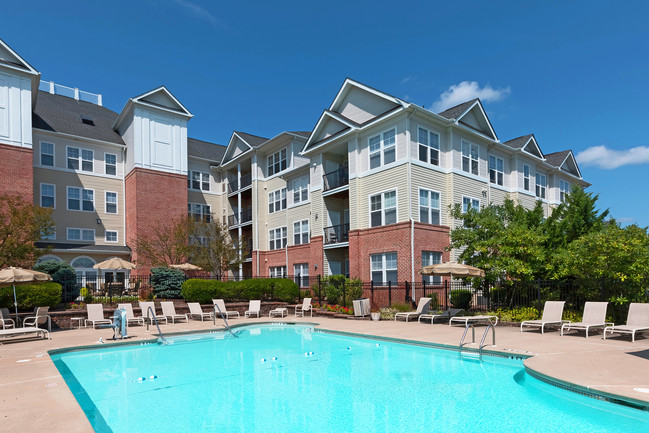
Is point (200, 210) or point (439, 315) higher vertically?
point (200, 210)

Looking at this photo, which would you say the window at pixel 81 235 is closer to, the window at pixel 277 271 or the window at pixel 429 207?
the window at pixel 277 271

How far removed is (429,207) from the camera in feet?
74.5

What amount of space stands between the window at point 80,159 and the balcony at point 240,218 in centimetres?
1103

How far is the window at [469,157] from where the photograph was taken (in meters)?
24.7

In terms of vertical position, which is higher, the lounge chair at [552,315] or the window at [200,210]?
the window at [200,210]

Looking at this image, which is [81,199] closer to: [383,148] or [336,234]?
[336,234]

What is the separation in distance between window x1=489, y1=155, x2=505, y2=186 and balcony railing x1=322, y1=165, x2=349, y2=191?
28.6 feet

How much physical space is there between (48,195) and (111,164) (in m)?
4.83

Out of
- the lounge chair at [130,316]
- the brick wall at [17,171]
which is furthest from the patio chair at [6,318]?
the brick wall at [17,171]

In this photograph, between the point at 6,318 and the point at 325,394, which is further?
the point at 6,318

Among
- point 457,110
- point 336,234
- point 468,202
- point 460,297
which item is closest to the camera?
point 460,297

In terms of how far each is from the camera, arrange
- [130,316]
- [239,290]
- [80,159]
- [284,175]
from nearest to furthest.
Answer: [130,316]
[239,290]
[80,159]
[284,175]

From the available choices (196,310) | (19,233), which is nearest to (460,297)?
(196,310)

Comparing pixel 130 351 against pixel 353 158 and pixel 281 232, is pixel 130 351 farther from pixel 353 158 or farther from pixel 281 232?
pixel 281 232
